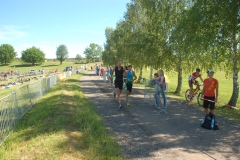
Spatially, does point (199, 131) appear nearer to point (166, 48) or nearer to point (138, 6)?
point (166, 48)

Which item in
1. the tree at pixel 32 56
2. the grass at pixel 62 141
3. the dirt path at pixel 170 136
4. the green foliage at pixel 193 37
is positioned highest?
the tree at pixel 32 56

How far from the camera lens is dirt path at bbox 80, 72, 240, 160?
475cm

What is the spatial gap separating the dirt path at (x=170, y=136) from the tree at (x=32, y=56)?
434 ft

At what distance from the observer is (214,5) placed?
9.24m

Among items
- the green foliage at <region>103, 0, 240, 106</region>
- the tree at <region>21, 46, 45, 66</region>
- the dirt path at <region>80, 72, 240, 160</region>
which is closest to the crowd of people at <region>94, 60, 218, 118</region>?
the dirt path at <region>80, 72, 240, 160</region>

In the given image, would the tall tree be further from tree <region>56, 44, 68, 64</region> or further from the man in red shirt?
tree <region>56, 44, 68, 64</region>

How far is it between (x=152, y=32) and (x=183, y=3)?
3.05 meters

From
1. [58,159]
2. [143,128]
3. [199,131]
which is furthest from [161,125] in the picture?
[58,159]

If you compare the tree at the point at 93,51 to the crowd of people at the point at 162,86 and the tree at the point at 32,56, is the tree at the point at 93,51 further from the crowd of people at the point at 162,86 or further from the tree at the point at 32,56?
the crowd of people at the point at 162,86

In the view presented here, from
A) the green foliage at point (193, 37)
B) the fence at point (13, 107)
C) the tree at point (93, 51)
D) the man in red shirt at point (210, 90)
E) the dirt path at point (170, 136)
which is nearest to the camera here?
the dirt path at point (170, 136)

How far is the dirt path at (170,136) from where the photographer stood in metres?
4.75

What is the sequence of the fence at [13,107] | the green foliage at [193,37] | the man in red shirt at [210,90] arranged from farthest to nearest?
the green foliage at [193,37]
the man in red shirt at [210,90]
the fence at [13,107]

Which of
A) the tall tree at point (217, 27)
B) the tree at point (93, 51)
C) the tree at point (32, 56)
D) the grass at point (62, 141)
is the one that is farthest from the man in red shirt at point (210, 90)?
the tree at point (32, 56)

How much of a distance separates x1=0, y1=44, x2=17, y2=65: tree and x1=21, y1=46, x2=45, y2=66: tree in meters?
7.85
